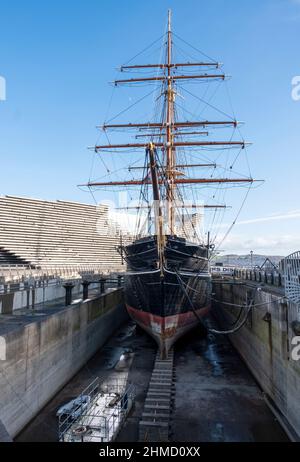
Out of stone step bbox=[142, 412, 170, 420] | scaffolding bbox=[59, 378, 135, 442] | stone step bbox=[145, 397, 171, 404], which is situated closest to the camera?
scaffolding bbox=[59, 378, 135, 442]

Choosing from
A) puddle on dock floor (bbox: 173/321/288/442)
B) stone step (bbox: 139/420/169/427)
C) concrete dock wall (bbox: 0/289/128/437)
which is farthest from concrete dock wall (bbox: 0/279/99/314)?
puddle on dock floor (bbox: 173/321/288/442)

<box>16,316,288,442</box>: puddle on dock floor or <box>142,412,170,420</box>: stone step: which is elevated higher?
<box>142,412,170,420</box>: stone step

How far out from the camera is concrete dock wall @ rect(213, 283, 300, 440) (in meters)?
8.18

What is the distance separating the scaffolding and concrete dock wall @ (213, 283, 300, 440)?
15.9 feet

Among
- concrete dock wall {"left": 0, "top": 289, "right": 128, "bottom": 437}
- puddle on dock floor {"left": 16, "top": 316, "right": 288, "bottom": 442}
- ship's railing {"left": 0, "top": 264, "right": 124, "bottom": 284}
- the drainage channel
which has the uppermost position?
ship's railing {"left": 0, "top": 264, "right": 124, "bottom": 284}

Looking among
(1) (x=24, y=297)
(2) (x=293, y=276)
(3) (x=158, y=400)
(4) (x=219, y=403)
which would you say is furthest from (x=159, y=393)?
(1) (x=24, y=297)

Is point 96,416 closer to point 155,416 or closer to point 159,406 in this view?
point 155,416

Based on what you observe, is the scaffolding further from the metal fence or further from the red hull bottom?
the metal fence

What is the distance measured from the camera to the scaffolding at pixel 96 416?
7.99m

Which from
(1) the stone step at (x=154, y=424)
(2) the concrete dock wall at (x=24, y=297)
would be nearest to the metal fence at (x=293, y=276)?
(1) the stone step at (x=154, y=424)

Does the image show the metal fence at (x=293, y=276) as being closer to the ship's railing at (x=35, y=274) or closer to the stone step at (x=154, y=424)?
the stone step at (x=154, y=424)

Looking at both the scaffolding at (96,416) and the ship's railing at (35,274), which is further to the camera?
the ship's railing at (35,274)

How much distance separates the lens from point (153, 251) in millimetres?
13711

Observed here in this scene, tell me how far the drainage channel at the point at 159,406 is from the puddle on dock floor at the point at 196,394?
0.25 m
